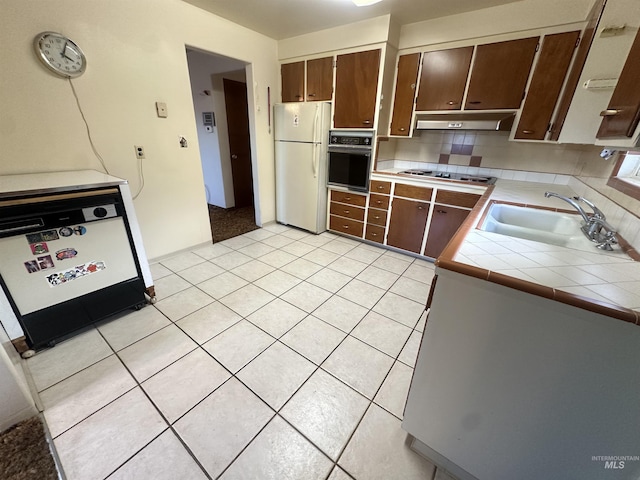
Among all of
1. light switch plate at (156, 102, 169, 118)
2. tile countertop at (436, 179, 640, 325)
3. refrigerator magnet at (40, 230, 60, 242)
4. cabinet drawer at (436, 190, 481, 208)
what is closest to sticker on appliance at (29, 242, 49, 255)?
refrigerator magnet at (40, 230, 60, 242)

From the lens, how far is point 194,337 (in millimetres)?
1734

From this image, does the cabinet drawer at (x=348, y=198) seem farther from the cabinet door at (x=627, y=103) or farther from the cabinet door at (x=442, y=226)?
the cabinet door at (x=627, y=103)

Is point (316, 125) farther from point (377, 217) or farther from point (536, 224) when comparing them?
point (536, 224)

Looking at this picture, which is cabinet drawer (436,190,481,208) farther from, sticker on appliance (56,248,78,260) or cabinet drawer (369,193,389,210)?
sticker on appliance (56,248,78,260)

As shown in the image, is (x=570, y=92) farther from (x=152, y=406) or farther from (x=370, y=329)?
(x=152, y=406)

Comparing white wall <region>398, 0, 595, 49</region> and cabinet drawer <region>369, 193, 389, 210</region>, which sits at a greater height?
white wall <region>398, 0, 595, 49</region>

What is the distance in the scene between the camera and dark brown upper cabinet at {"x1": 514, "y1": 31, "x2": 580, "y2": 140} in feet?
6.70

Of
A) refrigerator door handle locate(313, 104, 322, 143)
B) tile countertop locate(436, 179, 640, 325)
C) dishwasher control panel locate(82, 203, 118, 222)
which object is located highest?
refrigerator door handle locate(313, 104, 322, 143)

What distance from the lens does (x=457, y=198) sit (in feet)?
8.19

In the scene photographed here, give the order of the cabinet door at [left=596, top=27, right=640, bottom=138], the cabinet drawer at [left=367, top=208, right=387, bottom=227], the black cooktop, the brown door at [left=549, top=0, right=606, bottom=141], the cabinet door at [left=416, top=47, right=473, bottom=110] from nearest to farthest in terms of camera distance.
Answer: the cabinet door at [left=596, top=27, right=640, bottom=138] → the brown door at [left=549, top=0, right=606, bottom=141] → the cabinet door at [left=416, top=47, right=473, bottom=110] → the black cooktop → the cabinet drawer at [left=367, top=208, right=387, bottom=227]

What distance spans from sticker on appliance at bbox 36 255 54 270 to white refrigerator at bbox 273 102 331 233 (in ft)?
8.14

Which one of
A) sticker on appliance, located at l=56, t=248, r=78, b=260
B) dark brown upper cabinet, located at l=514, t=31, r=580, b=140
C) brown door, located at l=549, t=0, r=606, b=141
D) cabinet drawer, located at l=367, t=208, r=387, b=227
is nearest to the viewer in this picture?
sticker on appliance, located at l=56, t=248, r=78, b=260

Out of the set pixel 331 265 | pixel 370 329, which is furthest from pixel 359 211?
pixel 370 329
